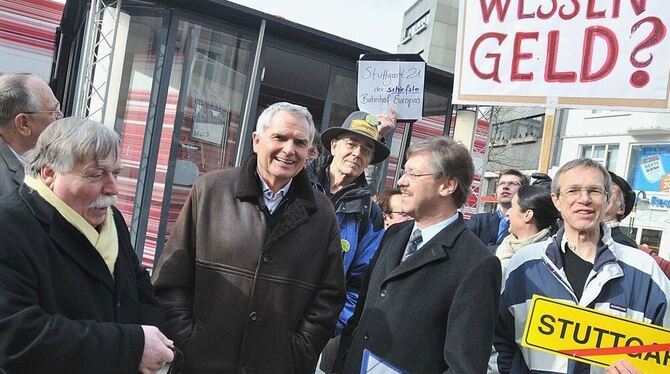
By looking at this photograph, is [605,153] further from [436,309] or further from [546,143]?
[436,309]

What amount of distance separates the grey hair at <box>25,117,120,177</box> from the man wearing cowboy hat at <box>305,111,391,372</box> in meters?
1.40

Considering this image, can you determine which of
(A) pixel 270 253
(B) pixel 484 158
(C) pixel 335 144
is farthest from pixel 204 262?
(B) pixel 484 158

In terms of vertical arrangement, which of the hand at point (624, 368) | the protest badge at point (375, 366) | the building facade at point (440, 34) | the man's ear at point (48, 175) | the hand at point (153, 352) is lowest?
the protest badge at point (375, 366)

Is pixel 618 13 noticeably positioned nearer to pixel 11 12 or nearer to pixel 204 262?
pixel 204 262

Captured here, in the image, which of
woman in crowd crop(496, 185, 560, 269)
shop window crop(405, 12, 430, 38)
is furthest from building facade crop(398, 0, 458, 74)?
woman in crowd crop(496, 185, 560, 269)

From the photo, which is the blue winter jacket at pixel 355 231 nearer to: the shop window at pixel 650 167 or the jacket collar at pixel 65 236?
the jacket collar at pixel 65 236

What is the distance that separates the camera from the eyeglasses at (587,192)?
2.29 metres

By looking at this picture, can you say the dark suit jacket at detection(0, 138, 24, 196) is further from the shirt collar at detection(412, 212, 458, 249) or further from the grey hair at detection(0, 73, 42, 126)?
the shirt collar at detection(412, 212, 458, 249)

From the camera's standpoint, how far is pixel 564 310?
1.91 metres

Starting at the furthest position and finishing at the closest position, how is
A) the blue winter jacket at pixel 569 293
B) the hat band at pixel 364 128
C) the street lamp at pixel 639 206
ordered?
the street lamp at pixel 639 206 < the hat band at pixel 364 128 < the blue winter jacket at pixel 569 293

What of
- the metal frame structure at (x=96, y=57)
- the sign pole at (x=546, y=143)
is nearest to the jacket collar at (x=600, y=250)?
the sign pole at (x=546, y=143)

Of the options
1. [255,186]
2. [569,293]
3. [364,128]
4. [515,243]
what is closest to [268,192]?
[255,186]

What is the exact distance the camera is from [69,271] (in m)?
1.67

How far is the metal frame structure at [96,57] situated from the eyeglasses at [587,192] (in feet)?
15.7
